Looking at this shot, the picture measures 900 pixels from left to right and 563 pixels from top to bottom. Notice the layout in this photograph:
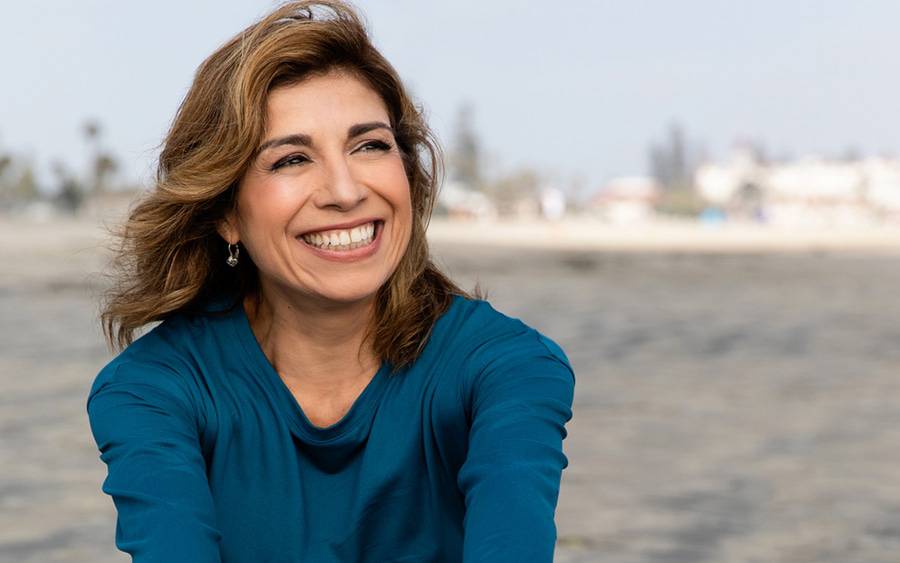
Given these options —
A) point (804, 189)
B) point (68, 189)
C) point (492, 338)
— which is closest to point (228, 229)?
point (492, 338)

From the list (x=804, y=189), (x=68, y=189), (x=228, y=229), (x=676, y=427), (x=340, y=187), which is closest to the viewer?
(x=340, y=187)

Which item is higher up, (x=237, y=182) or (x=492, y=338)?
(x=237, y=182)

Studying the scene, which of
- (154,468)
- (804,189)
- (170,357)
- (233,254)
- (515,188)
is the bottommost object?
(154,468)

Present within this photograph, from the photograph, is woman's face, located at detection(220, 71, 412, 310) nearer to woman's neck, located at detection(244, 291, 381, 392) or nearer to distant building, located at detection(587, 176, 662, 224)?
woman's neck, located at detection(244, 291, 381, 392)

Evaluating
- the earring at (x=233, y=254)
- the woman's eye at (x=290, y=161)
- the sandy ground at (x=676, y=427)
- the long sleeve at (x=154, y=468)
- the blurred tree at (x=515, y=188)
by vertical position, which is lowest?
the sandy ground at (x=676, y=427)

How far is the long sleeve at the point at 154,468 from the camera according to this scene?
1.86 metres

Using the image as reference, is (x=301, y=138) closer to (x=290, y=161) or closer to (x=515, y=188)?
(x=290, y=161)

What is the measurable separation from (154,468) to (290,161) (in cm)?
55

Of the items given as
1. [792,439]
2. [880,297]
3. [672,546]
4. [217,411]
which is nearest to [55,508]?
[672,546]

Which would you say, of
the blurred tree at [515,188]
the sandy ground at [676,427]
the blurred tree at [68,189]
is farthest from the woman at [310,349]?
the blurred tree at [515,188]

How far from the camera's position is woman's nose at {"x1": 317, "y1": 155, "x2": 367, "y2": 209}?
2.07m

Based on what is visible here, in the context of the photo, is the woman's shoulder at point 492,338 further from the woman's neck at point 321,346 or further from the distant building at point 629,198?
the distant building at point 629,198

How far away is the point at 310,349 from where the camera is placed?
89.3 inches

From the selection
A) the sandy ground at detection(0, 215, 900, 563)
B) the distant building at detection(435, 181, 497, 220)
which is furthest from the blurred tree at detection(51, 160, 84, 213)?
the sandy ground at detection(0, 215, 900, 563)
